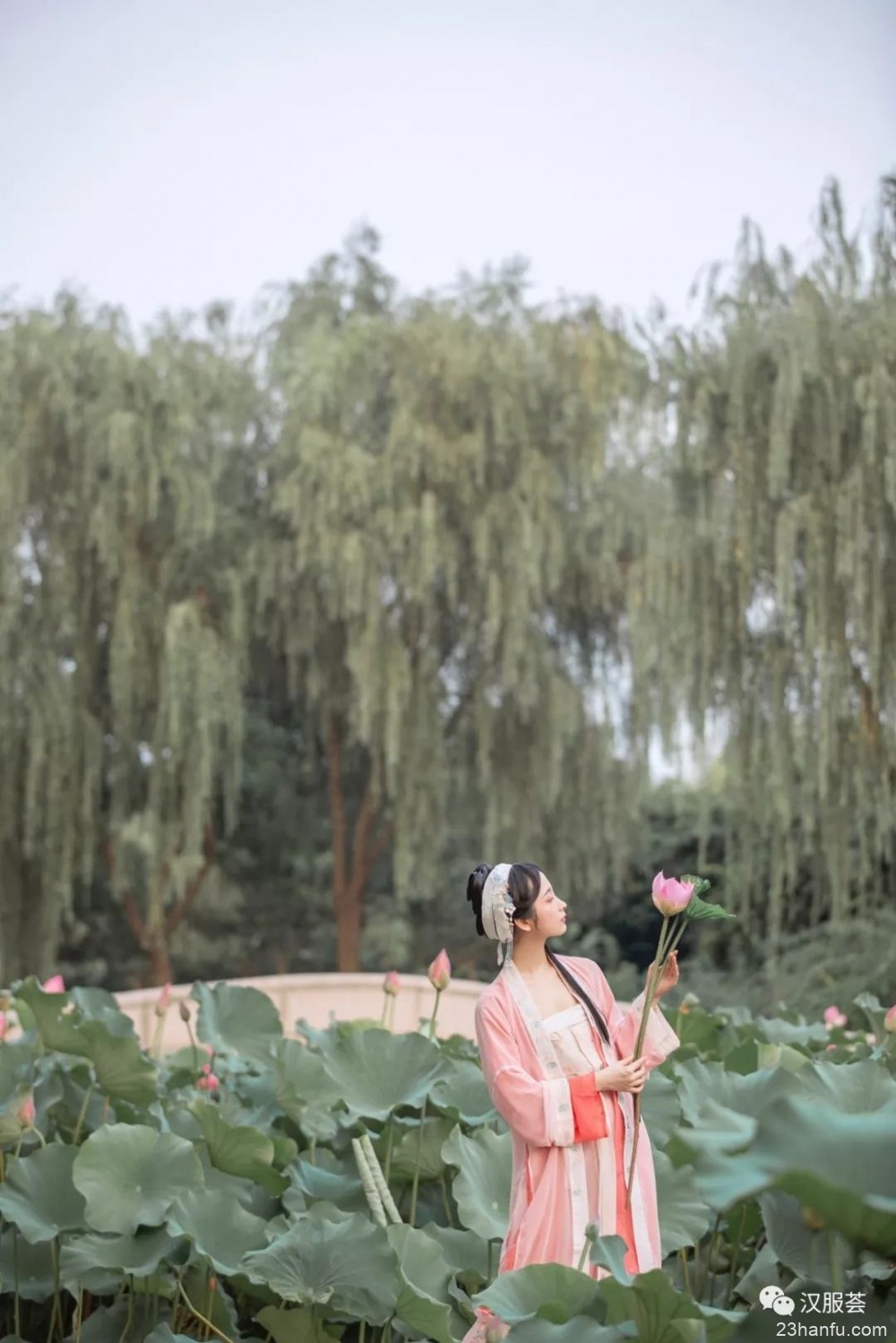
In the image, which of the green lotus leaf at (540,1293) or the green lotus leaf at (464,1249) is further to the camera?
the green lotus leaf at (464,1249)

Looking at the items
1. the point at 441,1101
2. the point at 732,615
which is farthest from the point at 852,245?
the point at 441,1101

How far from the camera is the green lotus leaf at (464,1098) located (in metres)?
2.30

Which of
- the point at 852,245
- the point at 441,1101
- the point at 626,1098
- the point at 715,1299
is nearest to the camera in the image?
the point at 626,1098

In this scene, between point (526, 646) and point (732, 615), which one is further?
point (526, 646)

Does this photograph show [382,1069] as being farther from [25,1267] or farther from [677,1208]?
[25,1267]

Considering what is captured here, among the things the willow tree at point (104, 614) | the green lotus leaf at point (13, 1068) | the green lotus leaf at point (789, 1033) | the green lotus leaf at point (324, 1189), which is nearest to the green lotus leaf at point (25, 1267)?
the green lotus leaf at point (13, 1068)

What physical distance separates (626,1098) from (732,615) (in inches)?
269

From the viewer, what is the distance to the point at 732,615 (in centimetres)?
838

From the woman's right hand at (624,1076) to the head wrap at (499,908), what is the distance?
0.21 metres

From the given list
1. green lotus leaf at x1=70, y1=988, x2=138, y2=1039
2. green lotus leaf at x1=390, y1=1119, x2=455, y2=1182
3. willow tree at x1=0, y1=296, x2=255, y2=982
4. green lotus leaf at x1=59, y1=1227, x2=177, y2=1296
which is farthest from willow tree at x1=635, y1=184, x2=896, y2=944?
green lotus leaf at x1=59, y1=1227, x2=177, y2=1296

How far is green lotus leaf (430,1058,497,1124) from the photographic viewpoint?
230 centimetres

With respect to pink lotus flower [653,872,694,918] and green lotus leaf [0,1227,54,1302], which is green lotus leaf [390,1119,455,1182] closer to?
green lotus leaf [0,1227,54,1302]

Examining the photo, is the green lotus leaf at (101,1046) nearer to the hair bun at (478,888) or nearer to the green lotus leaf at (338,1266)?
the green lotus leaf at (338,1266)

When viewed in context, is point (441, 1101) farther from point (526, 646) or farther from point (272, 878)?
point (272, 878)
